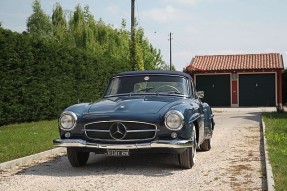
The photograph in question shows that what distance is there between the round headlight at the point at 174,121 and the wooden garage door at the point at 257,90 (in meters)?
28.7

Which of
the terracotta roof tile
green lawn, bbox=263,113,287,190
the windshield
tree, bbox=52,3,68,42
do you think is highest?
tree, bbox=52,3,68,42

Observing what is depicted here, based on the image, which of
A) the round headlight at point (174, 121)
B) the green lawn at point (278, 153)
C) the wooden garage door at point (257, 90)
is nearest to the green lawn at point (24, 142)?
the round headlight at point (174, 121)

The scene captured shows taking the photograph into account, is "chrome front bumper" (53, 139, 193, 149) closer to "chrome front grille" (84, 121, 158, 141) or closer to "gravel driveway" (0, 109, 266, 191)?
"chrome front grille" (84, 121, 158, 141)

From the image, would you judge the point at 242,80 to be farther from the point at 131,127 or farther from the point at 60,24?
the point at 131,127

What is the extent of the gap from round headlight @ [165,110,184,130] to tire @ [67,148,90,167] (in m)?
1.70

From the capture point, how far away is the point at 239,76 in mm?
34656

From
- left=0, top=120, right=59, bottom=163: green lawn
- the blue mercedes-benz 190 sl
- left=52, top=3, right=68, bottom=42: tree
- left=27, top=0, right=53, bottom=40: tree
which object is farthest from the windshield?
left=27, top=0, right=53, bottom=40: tree

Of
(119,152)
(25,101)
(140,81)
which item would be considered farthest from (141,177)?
(25,101)

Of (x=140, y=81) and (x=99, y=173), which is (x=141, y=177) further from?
(x=140, y=81)

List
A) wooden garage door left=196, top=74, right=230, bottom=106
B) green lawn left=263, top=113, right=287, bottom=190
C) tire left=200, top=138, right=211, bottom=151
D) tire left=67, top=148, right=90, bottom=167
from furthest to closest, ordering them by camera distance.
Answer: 1. wooden garage door left=196, top=74, right=230, bottom=106
2. tire left=200, top=138, right=211, bottom=151
3. tire left=67, top=148, right=90, bottom=167
4. green lawn left=263, top=113, right=287, bottom=190

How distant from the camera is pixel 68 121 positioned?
701 centimetres

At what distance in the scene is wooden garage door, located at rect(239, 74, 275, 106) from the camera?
34000 mm

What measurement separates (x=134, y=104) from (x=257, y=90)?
2853 centimetres

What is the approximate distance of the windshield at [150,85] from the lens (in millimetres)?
8164
